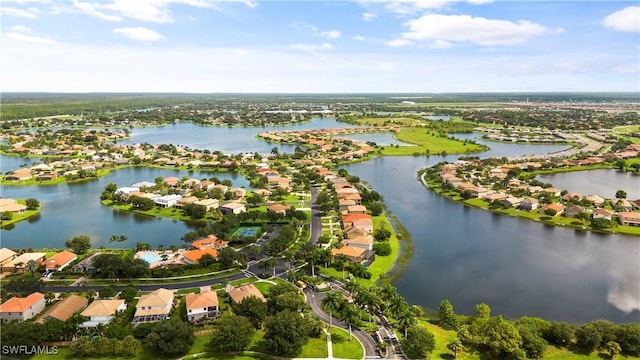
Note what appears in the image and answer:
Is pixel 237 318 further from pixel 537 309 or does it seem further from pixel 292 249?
pixel 537 309

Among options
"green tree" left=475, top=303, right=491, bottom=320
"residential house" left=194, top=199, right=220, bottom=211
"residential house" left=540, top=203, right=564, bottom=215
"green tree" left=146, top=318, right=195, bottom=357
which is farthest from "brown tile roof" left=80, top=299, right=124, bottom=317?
"residential house" left=540, top=203, right=564, bottom=215

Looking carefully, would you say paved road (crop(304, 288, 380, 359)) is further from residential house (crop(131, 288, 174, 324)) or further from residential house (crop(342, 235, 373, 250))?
residential house (crop(131, 288, 174, 324))

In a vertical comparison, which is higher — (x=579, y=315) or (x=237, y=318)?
(x=237, y=318)

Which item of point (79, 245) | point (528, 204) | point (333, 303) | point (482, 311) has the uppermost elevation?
point (528, 204)

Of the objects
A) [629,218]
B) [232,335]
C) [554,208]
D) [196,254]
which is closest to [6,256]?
[196,254]

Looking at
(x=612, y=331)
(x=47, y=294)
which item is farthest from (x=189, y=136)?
(x=612, y=331)

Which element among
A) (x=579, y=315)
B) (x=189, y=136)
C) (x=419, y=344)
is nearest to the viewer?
(x=419, y=344)

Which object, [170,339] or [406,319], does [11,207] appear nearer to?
[170,339]
